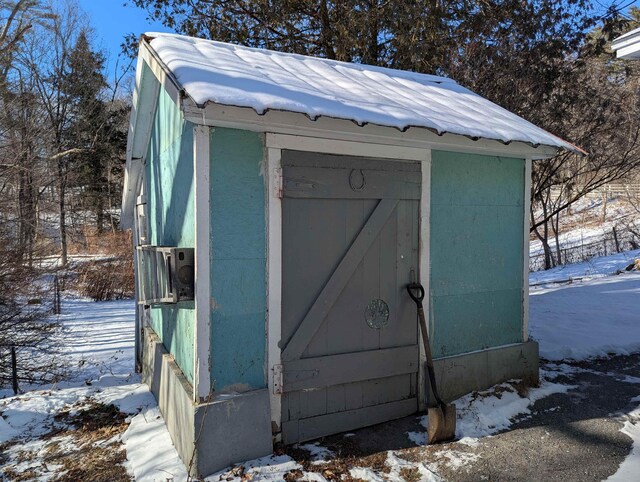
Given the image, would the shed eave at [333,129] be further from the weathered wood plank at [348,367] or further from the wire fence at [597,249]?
the wire fence at [597,249]

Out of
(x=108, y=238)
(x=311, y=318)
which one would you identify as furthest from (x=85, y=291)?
(x=311, y=318)

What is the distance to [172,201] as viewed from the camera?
168 inches

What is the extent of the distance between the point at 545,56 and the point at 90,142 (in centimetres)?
2102

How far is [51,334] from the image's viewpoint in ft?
23.4

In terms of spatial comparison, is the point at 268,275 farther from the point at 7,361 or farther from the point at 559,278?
the point at 559,278

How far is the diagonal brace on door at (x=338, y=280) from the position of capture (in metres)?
3.58

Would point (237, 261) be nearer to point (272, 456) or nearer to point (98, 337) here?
point (272, 456)

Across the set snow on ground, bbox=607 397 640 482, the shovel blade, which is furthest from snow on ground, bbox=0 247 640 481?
the shovel blade

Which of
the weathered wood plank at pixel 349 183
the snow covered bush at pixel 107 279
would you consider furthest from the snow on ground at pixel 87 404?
the snow covered bush at pixel 107 279

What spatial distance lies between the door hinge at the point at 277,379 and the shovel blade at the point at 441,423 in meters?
1.22

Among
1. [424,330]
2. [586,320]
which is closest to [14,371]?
[424,330]

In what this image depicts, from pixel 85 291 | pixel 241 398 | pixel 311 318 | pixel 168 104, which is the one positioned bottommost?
pixel 85 291

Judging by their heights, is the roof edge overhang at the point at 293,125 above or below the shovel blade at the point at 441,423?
above

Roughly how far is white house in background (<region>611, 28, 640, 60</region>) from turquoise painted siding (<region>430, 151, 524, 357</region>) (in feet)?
4.26
